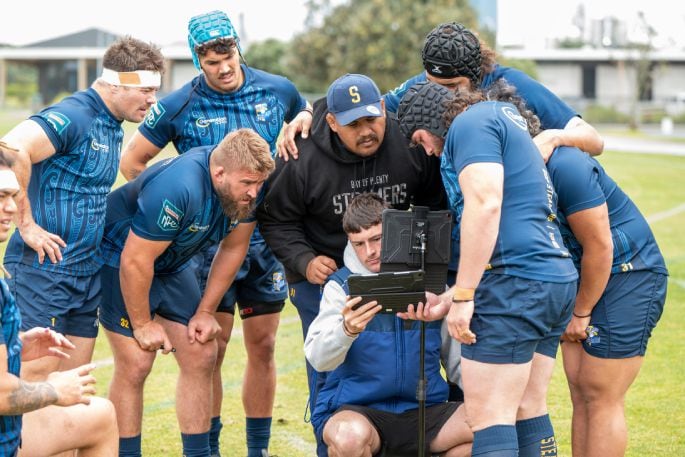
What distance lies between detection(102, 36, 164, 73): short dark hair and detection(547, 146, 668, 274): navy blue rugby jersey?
2136 mm

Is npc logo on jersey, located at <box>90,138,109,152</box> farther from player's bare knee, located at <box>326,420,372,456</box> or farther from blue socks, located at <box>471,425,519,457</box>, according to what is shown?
blue socks, located at <box>471,425,519,457</box>

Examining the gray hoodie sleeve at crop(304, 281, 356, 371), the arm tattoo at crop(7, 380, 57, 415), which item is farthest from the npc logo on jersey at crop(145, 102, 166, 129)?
the arm tattoo at crop(7, 380, 57, 415)

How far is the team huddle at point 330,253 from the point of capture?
3.92 metres

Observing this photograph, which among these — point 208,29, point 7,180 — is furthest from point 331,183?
point 7,180

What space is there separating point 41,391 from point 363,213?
66.8 inches

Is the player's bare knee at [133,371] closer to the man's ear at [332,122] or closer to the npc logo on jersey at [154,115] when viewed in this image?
the npc logo on jersey at [154,115]

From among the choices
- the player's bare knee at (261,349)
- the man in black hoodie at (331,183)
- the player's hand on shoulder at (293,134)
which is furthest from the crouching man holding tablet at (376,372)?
the player's bare knee at (261,349)

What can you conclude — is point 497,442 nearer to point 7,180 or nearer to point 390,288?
point 390,288

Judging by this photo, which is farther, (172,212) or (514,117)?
(172,212)

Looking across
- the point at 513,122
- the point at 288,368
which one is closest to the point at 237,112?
the point at 513,122

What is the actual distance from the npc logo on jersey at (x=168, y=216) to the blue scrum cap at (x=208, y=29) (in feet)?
3.75

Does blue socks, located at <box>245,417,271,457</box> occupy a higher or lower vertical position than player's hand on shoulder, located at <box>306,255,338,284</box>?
lower

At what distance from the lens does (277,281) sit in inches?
232

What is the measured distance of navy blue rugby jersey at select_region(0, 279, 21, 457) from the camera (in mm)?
3484
